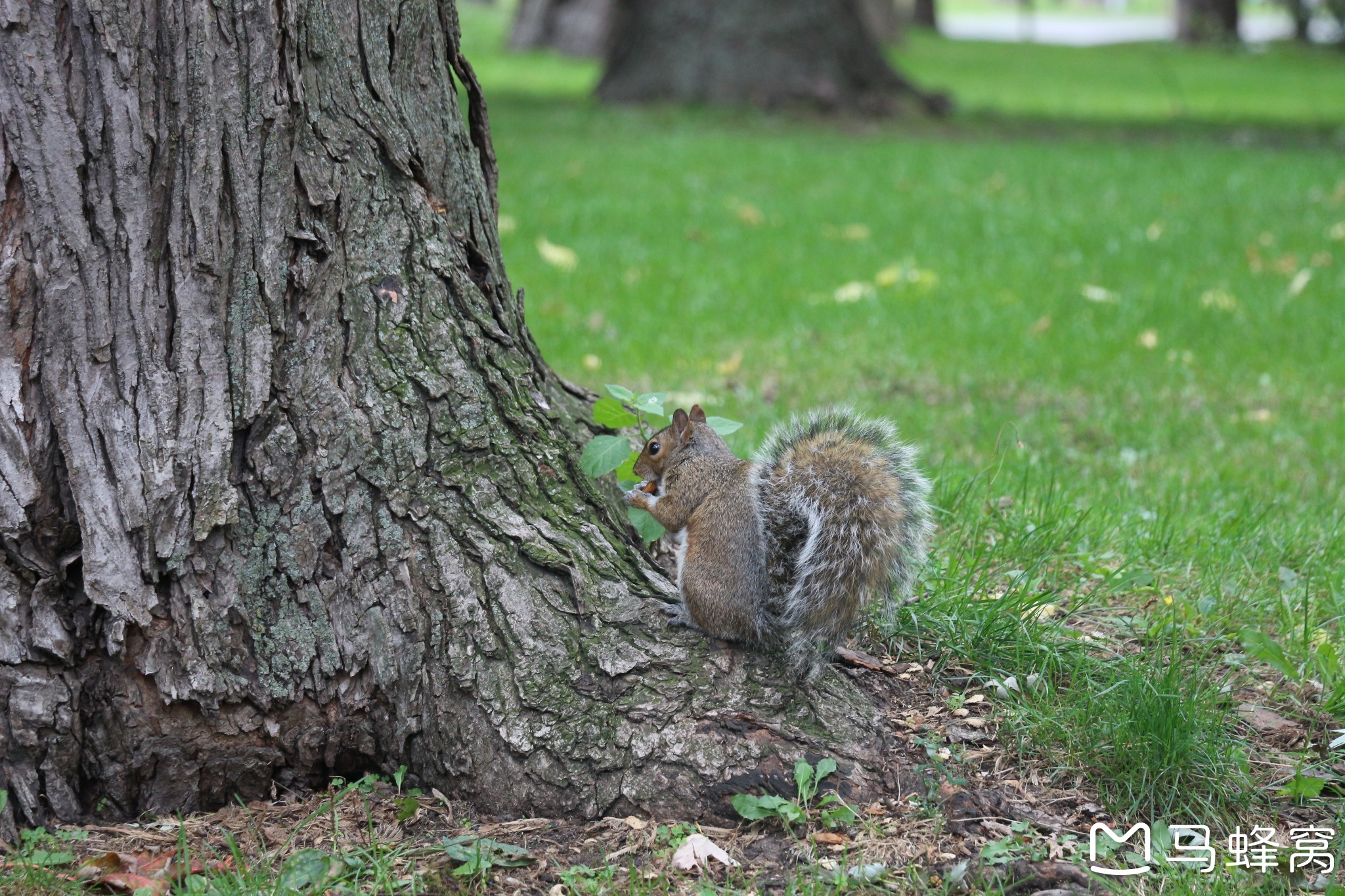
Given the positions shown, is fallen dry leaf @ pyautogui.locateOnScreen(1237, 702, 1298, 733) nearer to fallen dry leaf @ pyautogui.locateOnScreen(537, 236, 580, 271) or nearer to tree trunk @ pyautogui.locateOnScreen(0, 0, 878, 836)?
tree trunk @ pyautogui.locateOnScreen(0, 0, 878, 836)

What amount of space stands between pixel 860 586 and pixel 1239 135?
12.6 meters

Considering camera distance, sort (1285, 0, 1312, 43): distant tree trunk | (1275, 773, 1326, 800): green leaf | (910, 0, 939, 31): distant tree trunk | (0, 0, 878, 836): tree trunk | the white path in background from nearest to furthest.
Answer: (0, 0, 878, 836): tree trunk < (1275, 773, 1326, 800): green leaf < (1285, 0, 1312, 43): distant tree trunk < the white path in background < (910, 0, 939, 31): distant tree trunk

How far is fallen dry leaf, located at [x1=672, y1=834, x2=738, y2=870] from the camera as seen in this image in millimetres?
2086

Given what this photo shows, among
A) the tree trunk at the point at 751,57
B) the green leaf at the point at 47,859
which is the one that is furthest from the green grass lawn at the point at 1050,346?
the green leaf at the point at 47,859

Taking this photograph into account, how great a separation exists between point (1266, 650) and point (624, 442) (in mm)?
1324

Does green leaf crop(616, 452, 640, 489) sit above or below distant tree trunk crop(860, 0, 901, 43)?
below

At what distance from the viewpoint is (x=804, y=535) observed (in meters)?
2.39

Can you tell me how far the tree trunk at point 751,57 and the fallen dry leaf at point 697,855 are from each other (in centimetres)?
1232

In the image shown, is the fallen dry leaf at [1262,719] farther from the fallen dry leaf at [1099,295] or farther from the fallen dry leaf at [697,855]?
the fallen dry leaf at [1099,295]

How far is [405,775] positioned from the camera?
238 centimetres

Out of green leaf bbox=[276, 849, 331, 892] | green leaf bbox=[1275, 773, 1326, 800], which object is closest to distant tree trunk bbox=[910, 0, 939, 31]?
green leaf bbox=[1275, 773, 1326, 800]

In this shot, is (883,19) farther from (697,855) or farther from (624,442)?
(697,855)

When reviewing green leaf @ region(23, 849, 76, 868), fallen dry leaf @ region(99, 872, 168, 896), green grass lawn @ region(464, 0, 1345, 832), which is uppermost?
green grass lawn @ region(464, 0, 1345, 832)

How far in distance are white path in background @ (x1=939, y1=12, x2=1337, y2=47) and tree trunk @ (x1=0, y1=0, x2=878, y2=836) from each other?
29822 mm
